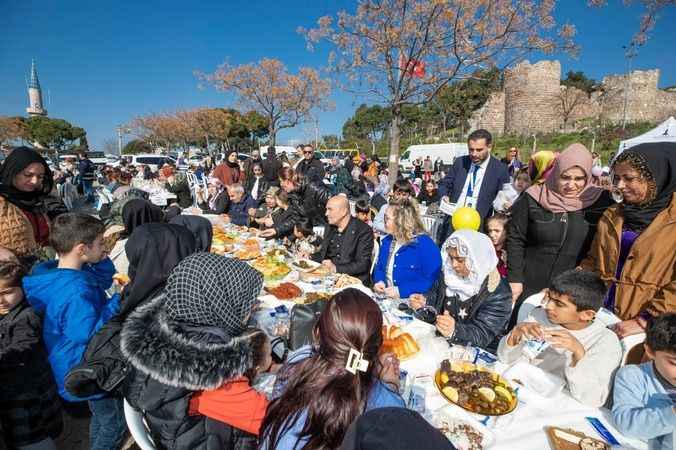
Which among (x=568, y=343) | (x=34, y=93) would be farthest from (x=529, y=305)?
(x=34, y=93)

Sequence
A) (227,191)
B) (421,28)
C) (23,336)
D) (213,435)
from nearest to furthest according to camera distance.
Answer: (213,435) < (23,336) < (227,191) < (421,28)

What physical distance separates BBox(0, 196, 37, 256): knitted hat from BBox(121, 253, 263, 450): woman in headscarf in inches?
81.5

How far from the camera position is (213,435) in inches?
52.1

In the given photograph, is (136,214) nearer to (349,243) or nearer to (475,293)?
(349,243)

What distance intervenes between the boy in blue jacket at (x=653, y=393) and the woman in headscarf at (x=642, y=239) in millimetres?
602

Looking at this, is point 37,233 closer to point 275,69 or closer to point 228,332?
point 228,332

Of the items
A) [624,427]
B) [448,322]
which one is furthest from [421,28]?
[624,427]

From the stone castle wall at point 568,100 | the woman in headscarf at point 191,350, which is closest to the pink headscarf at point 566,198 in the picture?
the woman in headscarf at point 191,350

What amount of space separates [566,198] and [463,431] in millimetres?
2327

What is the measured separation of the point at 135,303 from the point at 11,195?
2.16m

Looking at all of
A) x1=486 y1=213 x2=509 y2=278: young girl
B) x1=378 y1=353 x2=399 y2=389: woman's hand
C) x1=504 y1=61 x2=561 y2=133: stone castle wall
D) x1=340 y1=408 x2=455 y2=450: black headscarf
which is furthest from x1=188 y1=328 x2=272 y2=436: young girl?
x1=504 y1=61 x2=561 y2=133: stone castle wall

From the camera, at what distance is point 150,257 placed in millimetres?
1969

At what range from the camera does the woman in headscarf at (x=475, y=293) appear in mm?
2156

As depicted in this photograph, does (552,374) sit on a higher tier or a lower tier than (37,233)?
lower
